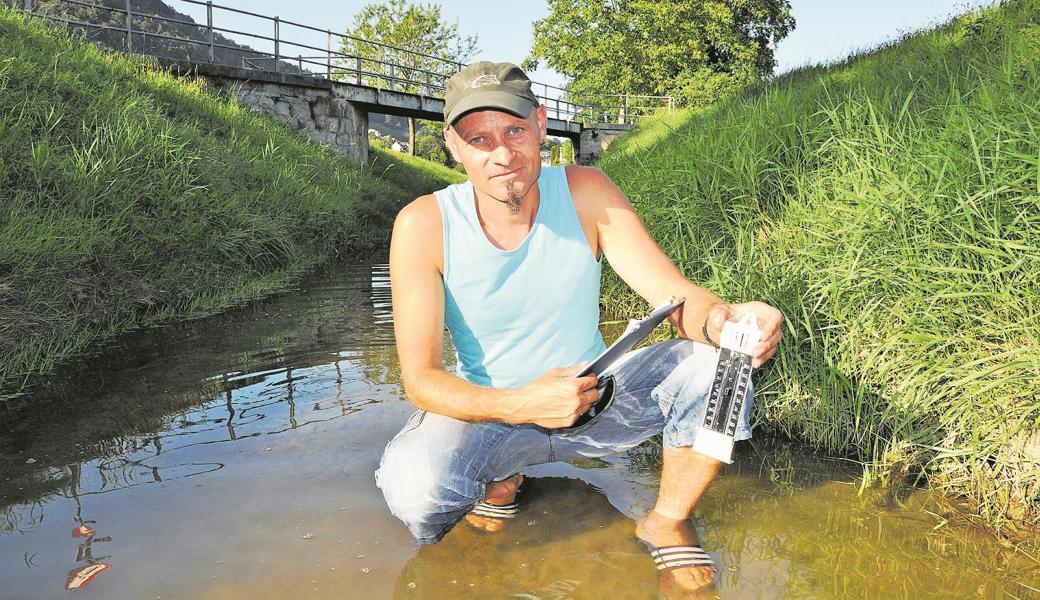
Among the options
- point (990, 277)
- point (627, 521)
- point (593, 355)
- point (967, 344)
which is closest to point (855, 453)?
point (967, 344)

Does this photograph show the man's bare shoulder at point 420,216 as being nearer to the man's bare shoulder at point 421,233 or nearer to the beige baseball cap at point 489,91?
the man's bare shoulder at point 421,233

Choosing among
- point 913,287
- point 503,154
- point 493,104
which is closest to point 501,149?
point 503,154

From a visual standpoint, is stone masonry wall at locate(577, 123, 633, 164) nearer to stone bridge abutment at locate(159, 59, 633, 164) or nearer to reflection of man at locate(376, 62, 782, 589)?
stone bridge abutment at locate(159, 59, 633, 164)

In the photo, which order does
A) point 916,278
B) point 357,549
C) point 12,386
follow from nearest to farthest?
point 357,549 → point 916,278 → point 12,386

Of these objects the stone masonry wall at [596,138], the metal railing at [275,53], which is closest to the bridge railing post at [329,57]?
the metal railing at [275,53]

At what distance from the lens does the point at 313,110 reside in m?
17.2

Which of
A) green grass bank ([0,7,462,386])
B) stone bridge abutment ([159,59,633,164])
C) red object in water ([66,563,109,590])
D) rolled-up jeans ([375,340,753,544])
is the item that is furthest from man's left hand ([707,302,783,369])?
stone bridge abutment ([159,59,633,164])

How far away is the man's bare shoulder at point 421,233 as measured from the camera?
239 centimetres

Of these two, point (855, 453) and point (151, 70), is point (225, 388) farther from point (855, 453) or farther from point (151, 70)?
point (151, 70)

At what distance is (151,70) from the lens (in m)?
11.8

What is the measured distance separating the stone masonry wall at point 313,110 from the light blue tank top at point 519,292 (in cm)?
1393

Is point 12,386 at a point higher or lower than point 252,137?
lower

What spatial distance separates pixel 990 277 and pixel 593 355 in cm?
154

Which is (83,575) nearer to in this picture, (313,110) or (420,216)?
(420,216)
